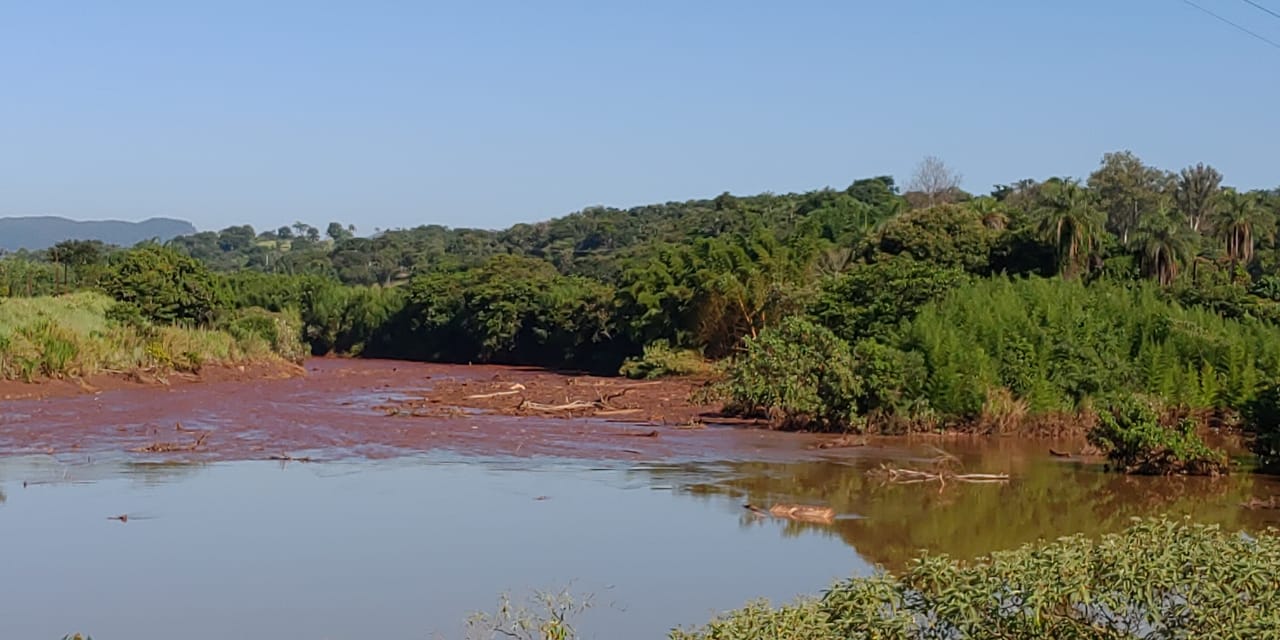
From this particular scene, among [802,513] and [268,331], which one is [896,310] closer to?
[802,513]

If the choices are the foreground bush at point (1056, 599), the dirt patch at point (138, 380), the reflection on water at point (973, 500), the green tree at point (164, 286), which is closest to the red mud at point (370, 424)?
the dirt patch at point (138, 380)

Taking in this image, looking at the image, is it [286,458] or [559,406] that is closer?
[286,458]

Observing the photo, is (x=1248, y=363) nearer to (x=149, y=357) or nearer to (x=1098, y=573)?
(x=1098, y=573)

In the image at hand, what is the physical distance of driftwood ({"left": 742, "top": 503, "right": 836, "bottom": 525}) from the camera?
607 inches

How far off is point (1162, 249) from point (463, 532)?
27235mm

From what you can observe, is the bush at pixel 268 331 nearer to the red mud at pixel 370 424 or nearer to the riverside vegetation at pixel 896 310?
the riverside vegetation at pixel 896 310

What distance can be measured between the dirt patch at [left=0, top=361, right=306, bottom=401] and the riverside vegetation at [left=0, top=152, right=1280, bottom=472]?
976 millimetres

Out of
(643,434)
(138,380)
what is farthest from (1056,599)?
(138,380)

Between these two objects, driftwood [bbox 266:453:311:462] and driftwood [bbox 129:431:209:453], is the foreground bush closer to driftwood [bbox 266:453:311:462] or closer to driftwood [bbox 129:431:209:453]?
driftwood [bbox 266:453:311:462]

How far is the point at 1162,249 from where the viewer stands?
36500mm

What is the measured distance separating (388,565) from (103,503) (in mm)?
5148

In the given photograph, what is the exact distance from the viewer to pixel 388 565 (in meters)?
12.7

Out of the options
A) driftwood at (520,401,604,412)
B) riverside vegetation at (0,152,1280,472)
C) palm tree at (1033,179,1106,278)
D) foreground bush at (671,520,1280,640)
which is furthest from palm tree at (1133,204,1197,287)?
foreground bush at (671,520,1280,640)

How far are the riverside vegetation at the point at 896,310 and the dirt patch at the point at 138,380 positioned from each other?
0.98 m
